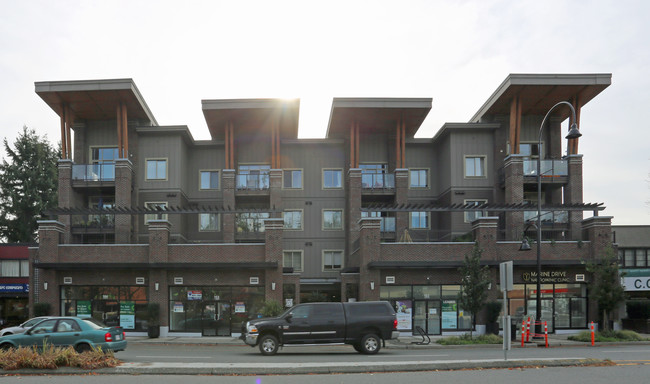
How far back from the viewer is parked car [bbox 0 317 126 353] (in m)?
19.1

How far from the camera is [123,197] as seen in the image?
39.3 m

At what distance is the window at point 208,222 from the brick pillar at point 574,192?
23887 millimetres

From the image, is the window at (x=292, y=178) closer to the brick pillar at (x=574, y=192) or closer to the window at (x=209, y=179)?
the window at (x=209, y=179)

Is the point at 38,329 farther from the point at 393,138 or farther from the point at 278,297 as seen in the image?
the point at 393,138

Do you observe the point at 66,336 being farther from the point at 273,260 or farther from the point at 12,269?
the point at 12,269

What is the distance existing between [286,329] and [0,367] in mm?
9641

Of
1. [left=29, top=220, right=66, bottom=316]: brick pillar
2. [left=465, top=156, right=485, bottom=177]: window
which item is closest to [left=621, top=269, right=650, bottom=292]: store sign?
[left=465, top=156, right=485, bottom=177]: window

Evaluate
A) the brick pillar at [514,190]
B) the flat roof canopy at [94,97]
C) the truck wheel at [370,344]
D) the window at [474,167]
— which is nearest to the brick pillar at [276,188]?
the flat roof canopy at [94,97]

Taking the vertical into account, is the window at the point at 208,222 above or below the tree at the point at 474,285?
above

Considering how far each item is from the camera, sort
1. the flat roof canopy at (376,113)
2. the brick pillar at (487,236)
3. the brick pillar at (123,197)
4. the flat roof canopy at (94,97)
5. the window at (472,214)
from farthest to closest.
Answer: the window at (472,214) → the flat roof canopy at (376,113) → the brick pillar at (123,197) → the flat roof canopy at (94,97) → the brick pillar at (487,236)

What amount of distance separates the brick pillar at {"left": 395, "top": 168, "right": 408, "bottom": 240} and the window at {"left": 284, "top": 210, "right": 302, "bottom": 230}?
742 centimetres

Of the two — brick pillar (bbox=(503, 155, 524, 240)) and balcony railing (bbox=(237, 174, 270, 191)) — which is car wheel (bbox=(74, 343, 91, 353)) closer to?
balcony railing (bbox=(237, 174, 270, 191))

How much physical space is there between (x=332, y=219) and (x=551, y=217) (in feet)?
49.5

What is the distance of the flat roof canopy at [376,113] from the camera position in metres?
39.7
